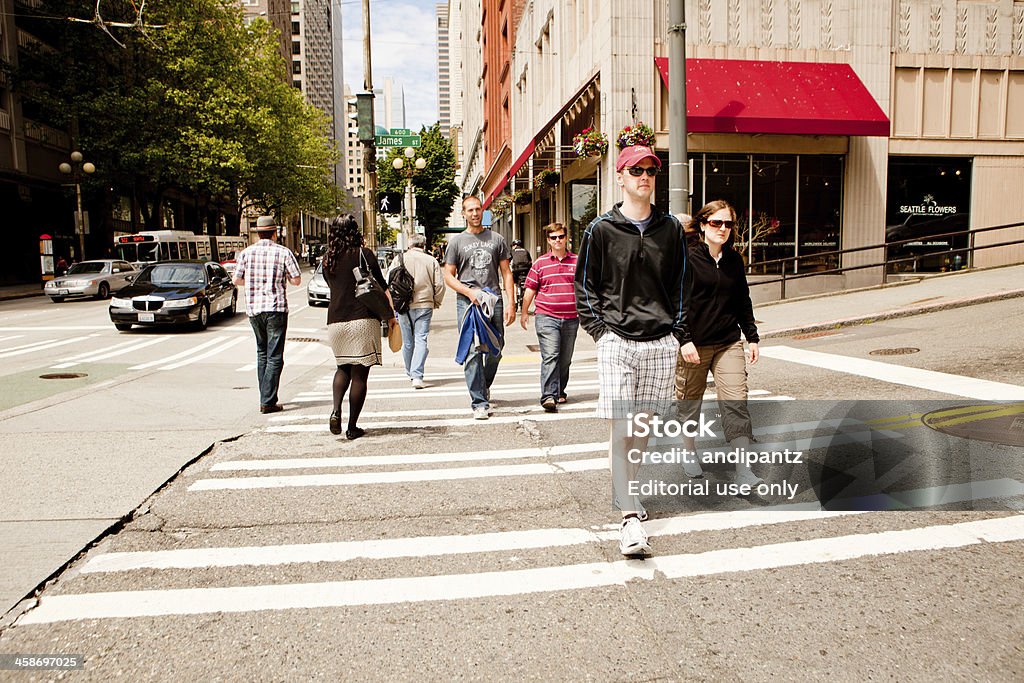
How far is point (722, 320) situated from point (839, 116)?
50.1 ft

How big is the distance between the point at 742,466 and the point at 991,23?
842 inches

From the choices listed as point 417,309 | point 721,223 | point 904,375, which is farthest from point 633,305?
point 417,309

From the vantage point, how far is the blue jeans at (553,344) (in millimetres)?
8031

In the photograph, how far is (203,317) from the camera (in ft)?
60.9

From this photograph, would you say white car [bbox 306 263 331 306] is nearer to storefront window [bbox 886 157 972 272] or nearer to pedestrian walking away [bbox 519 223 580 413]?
storefront window [bbox 886 157 972 272]

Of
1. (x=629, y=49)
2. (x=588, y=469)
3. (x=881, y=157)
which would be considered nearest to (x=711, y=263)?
(x=588, y=469)

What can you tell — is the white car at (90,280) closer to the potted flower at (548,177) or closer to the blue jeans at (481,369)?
the potted flower at (548,177)

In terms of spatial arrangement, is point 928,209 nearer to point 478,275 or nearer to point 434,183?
point 478,275

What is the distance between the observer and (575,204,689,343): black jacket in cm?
406

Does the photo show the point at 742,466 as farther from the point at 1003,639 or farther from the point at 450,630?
the point at 450,630

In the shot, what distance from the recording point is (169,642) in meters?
3.21

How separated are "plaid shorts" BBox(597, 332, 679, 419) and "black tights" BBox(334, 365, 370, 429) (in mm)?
3239

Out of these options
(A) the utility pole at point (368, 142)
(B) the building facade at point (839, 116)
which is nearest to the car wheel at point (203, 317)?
(A) the utility pole at point (368, 142)

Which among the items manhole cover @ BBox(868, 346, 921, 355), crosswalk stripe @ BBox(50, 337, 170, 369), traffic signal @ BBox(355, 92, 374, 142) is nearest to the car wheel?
crosswalk stripe @ BBox(50, 337, 170, 369)
